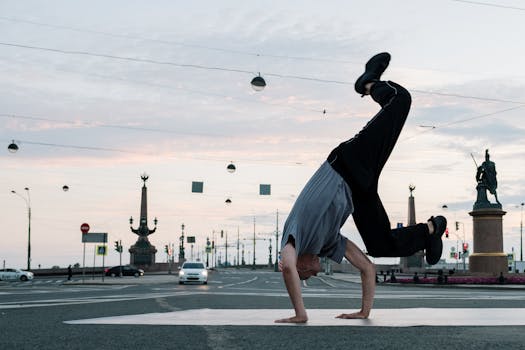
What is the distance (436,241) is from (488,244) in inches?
1563

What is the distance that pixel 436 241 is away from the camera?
6348mm

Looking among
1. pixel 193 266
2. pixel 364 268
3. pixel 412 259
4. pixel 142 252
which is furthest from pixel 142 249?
pixel 364 268

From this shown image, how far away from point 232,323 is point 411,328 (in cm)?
158

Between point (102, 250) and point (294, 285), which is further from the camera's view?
point (102, 250)

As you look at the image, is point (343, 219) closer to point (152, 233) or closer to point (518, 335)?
point (518, 335)

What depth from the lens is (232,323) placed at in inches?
250

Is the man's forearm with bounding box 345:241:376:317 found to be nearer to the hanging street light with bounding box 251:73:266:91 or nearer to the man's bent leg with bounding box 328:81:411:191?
the man's bent leg with bounding box 328:81:411:191

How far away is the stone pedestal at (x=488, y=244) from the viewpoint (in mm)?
43469

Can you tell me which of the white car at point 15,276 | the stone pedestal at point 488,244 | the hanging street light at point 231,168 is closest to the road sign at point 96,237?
the hanging street light at point 231,168

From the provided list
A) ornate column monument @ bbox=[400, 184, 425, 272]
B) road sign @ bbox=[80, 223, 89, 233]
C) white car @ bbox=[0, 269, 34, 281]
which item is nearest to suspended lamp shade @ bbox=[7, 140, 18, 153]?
road sign @ bbox=[80, 223, 89, 233]

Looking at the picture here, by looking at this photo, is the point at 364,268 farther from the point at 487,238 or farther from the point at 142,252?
the point at 142,252

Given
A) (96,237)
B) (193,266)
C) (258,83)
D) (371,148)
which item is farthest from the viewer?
(96,237)

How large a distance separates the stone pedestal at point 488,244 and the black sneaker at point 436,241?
39404 millimetres

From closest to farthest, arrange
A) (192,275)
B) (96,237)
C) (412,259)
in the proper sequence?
(192,275) < (96,237) < (412,259)
